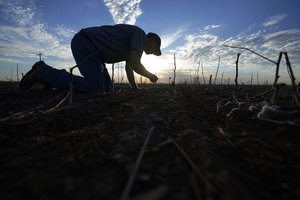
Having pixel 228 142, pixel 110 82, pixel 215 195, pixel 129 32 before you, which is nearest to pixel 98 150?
pixel 215 195

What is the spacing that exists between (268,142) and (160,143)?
0.79 meters

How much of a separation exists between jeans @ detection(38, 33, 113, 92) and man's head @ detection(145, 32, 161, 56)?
1210 mm

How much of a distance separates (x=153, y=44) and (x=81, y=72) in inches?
69.5

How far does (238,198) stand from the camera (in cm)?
92

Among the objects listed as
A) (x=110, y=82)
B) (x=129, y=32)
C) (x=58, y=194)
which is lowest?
(x=58, y=194)

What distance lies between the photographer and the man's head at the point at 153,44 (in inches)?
205

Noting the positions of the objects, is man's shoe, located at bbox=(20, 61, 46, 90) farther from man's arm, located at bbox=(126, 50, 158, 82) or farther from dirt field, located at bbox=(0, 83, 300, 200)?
dirt field, located at bbox=(0, 83, 300, 200)

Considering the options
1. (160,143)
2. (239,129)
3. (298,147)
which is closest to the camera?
(298,147)

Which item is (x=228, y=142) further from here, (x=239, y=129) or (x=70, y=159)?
(x=70, y=159)

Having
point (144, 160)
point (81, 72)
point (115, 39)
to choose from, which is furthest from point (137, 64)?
point (144, 160)

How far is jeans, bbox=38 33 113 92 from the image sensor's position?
4.41 m

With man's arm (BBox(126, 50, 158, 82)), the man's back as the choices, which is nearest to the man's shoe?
the man's back

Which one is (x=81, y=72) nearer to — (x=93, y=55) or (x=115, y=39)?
(x=93, y=55)

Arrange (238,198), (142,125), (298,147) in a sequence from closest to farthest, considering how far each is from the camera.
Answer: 1. (238,198)
2. (298,147)
3. (142,125)
